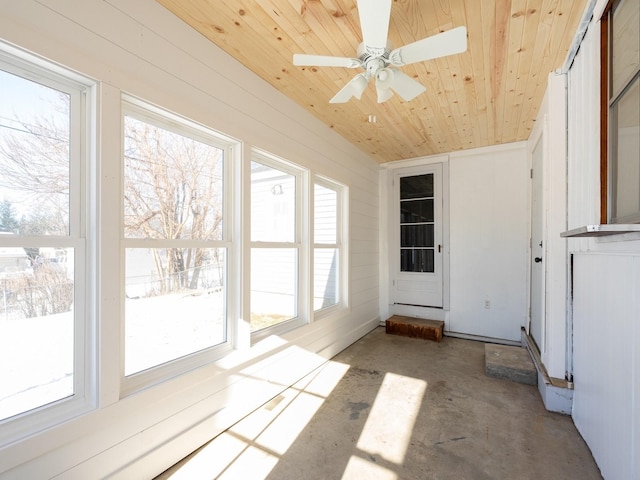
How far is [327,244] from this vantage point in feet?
11.6

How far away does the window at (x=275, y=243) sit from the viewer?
8.38ft

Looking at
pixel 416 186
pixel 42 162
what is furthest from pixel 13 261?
pixel 416 186

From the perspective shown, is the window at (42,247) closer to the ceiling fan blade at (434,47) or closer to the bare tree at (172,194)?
the bare tree at (172,194)

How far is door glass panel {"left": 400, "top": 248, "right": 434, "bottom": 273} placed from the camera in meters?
4.56

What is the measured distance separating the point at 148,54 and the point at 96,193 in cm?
85

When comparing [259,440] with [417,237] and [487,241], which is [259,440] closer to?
[417,237]

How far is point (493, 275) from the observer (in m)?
4.10

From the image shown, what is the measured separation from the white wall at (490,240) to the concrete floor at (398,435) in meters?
1.41

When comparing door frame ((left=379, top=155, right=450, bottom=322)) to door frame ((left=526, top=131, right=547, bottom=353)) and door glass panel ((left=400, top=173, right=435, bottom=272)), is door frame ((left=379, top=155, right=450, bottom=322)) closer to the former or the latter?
door glass panel ((left=400, top=173, right=435, bottom=272))

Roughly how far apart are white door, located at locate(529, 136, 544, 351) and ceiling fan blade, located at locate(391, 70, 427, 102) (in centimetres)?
194

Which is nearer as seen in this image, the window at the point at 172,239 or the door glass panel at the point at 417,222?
the window at the point at 172,239

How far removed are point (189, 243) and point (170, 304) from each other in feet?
1.31

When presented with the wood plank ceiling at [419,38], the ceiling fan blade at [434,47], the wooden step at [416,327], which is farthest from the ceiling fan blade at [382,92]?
the wooden step at [416,327]

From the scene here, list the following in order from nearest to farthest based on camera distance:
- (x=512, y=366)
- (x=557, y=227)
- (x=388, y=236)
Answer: (x=557, y=227) → (x=512, y=366) → (x=388, y=236)
